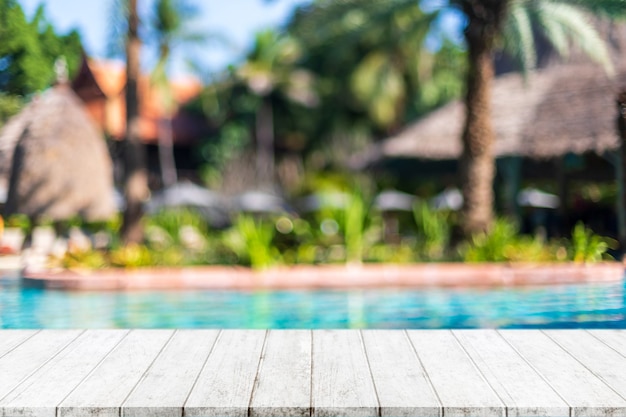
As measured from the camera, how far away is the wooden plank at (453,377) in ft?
12.4

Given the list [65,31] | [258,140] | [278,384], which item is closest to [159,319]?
[65,31]

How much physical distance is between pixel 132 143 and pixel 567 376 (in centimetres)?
1171

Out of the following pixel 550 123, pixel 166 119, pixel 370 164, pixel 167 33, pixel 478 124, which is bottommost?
pixel 370 164

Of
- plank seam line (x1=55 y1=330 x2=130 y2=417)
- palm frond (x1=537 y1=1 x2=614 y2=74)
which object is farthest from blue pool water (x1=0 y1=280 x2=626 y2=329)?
palm frond (x1=537 y1=1 x2=614 y2=74)

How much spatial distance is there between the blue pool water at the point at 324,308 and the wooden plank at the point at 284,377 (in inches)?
119

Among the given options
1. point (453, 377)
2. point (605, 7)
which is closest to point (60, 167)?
point (605, 7)

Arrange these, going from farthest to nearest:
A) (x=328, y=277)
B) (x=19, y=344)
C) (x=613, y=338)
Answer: (x=328, y=277), (x=613, y=338), (x=19, y=344)

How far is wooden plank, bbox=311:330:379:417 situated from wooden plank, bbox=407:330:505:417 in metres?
0.34

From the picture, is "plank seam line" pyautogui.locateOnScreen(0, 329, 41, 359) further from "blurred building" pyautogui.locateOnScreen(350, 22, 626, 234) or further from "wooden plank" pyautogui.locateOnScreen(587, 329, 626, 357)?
"blurred building" pyautogui.locateOnScreen(350, 22, 626, 234)

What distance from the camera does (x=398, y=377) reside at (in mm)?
4258

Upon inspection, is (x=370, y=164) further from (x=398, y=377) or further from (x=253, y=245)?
(x=398, y=377)

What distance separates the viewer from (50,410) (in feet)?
12.4

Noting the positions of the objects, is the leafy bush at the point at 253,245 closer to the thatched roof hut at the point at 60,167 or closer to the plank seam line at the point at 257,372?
the thatched roof hut at the point at 60,167

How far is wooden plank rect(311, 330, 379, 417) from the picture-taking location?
3.78 m
